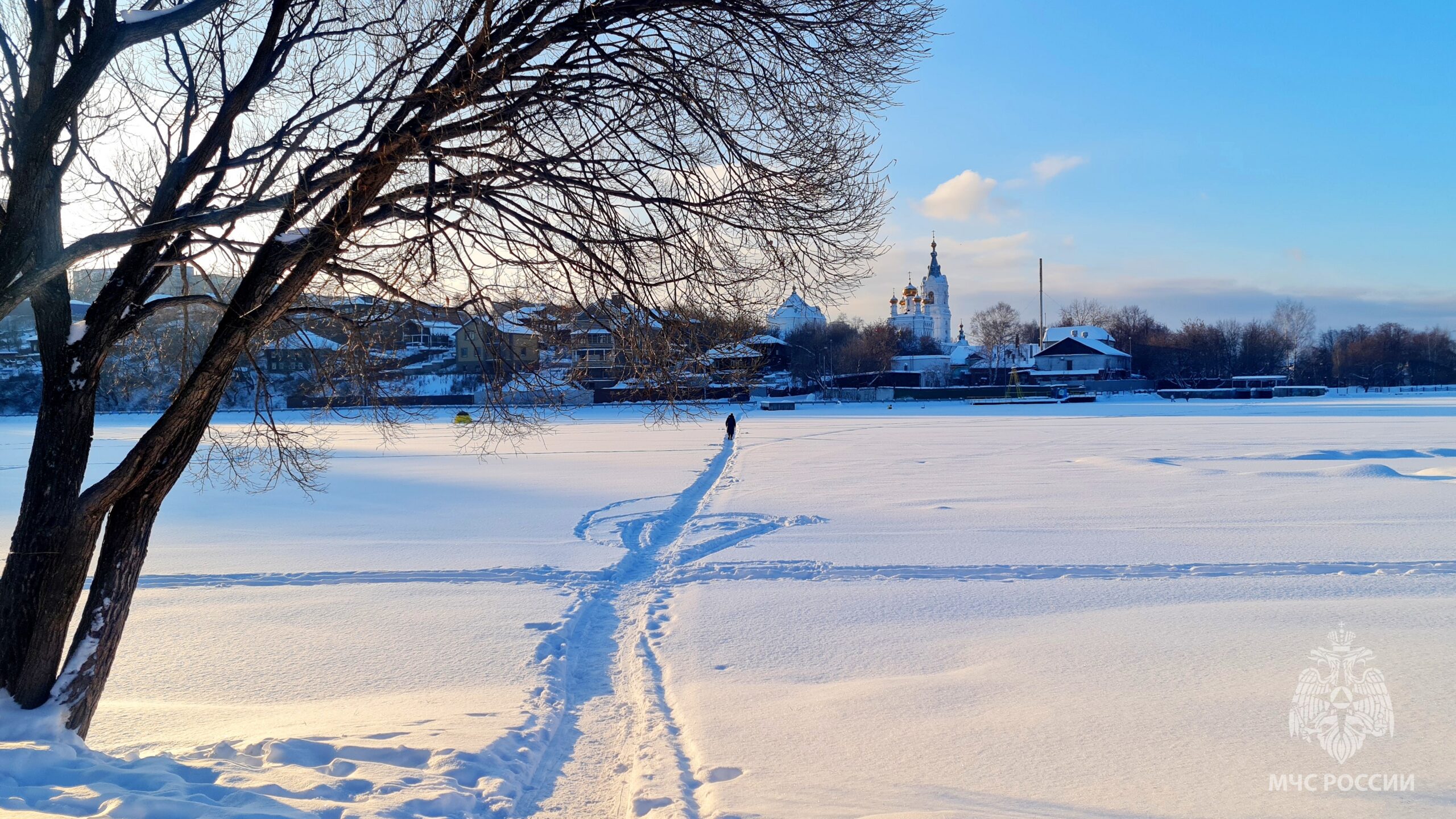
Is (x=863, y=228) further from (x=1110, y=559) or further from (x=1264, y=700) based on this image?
(x=1110, y=559)

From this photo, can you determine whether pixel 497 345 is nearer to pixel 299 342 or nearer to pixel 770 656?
pixel 299 342

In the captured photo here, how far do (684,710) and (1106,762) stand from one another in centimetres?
265

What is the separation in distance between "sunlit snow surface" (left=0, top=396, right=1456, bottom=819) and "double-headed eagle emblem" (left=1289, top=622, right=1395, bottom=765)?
11 centimetres

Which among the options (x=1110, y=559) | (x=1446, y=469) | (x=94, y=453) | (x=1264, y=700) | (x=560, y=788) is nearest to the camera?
(x=560, y=788)

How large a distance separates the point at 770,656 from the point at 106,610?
15.1 feet

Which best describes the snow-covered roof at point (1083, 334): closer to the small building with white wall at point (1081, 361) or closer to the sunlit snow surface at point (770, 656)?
the small building with white wall at point (1081, 361)

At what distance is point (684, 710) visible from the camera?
6145mm

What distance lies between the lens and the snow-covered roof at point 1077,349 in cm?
9906

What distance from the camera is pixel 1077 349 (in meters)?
99.6

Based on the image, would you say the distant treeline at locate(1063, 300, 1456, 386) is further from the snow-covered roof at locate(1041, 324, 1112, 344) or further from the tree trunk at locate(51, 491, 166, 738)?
the tree trunk at locate(51, 491, 166, 738)

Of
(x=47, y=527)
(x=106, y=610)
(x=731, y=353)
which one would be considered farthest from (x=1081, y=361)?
(x=47, y=527)

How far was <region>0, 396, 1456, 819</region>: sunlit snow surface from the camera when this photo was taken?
15.6 ft

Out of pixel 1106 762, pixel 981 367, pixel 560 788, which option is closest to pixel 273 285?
pixel 560 788

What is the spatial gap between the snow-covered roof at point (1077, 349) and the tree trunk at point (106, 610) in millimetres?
102912
